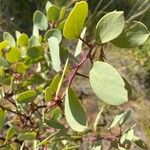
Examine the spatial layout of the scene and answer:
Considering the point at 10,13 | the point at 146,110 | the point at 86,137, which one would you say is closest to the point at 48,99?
the point at 86,137

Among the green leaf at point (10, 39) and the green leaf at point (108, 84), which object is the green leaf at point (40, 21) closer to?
the green leaf at point (10, 39)

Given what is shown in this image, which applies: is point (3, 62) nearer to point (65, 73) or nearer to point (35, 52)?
point (35, 52)

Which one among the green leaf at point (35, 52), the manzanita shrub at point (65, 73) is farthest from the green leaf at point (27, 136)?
the green leaf at point (35, 52)

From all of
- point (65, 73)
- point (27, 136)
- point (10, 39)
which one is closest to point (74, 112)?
point (65, 73)

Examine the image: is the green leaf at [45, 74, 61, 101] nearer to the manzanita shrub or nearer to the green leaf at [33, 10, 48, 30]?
the manzanita shrub

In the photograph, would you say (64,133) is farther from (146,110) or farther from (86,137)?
(146,110)

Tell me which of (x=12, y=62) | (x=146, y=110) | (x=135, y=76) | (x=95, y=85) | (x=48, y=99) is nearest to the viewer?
(x=95, y=85)
